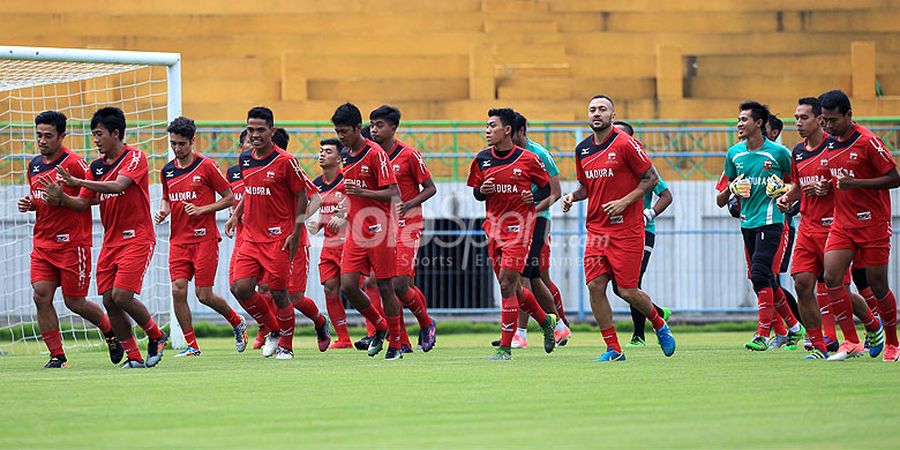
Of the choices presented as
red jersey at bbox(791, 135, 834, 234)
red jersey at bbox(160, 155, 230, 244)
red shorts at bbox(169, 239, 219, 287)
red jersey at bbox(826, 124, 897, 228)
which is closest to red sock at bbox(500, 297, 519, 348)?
red jersey at bbox(791, 135, 834, 234)

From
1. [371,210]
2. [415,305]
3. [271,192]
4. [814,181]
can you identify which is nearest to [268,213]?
[271,192]

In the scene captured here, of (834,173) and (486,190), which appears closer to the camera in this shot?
(834,173)

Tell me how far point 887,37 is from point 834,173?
58.3 ft

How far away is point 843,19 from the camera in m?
27.7

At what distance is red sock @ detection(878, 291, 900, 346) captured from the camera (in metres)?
10.9

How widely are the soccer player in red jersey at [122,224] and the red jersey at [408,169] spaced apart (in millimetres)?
2598

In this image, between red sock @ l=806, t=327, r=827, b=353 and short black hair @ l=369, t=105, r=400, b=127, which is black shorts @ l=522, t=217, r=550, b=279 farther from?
red sock @ l=806, t=327, r=827, b=353

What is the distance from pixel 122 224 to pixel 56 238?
65 cm

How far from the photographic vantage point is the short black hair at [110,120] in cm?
Result: 1144

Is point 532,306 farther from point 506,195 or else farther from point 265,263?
point 265,263

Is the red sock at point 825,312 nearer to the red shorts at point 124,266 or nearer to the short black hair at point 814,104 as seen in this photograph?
the short black hair at point 814,104

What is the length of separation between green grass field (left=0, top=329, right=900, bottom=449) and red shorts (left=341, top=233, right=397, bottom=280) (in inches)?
34.5

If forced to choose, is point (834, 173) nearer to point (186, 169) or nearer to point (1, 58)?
point (186, 169)

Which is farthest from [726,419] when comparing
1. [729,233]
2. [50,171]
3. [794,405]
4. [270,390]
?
[729,233]
